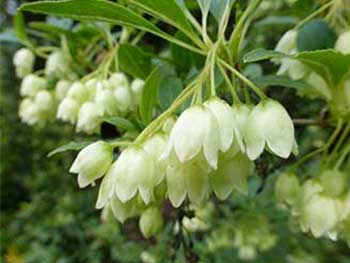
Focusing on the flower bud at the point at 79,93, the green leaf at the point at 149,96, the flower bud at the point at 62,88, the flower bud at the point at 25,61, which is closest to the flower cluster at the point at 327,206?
the green leaf at the point at 149,96

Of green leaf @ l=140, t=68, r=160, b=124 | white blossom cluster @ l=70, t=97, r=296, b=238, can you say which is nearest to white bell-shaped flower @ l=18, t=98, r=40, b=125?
green leaf @ l=140, t=68, r=160, b=124

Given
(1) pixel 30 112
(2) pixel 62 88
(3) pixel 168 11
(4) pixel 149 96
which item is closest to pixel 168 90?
(4) pixel 149 96

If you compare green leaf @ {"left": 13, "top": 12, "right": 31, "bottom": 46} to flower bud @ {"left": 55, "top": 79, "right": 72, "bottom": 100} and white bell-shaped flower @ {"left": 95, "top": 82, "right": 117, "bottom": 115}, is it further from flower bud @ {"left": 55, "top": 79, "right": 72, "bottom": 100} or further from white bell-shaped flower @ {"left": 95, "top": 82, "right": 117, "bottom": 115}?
white bell-shaped flower @ {"left": 95, "top": 82, "right": 117, "bottom": 115}

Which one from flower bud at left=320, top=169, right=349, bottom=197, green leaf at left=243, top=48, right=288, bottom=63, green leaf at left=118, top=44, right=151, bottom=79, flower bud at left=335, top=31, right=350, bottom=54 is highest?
green leaf at left=243, top=48, right=288, bottom=63

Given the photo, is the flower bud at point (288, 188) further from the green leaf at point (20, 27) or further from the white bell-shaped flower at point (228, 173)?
the green leaf at point (20, 27)

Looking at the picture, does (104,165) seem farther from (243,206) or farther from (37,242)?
(37,242)

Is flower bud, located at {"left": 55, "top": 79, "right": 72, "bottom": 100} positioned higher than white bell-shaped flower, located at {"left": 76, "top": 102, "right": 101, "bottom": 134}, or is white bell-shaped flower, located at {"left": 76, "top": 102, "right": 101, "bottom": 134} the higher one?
white bell-shaped flower, located at {"left": 76, "top": 102, "right": 101, "bottom": 134}

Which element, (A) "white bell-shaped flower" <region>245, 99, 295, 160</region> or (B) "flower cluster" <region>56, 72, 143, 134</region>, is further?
(B) "flower cluster" <region>56, 72, 143, 134</region>

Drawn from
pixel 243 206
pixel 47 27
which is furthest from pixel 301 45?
pixel 243 206
